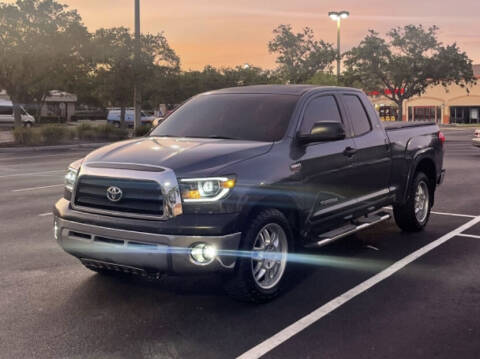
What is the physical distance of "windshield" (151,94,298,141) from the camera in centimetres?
578

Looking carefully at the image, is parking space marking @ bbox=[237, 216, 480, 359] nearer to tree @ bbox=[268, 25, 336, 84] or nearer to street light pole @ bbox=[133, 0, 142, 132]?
street light pole @ bbox=[133, 0, 142, 132]

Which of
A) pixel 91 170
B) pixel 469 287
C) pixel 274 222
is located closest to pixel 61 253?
pixel 91 170

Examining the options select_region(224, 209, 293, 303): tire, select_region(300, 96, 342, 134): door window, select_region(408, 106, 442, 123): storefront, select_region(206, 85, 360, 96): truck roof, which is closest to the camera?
select_region(224, 209, 293, 303): tire

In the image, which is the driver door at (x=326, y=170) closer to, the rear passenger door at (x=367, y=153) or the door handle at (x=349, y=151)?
the door handle at (x=349, y=151)

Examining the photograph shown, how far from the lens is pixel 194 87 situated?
227ft

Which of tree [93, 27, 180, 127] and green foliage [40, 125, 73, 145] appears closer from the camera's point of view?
green foliage [40, 125, 73, 145]

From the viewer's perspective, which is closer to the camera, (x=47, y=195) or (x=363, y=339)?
(x=363, y=339)

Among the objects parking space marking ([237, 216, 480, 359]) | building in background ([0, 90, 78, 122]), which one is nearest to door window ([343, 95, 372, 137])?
parking space marking ([237, 216, 480, 359])

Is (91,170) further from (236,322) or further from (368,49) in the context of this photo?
(368,49)

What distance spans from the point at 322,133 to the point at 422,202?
11.6 ft

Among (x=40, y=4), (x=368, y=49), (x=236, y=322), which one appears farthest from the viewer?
(x=368, y=49)

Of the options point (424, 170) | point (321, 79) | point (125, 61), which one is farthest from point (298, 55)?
point (424, 170)

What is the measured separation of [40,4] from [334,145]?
2819cm

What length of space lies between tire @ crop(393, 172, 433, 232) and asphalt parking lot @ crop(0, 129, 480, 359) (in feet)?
1.70
